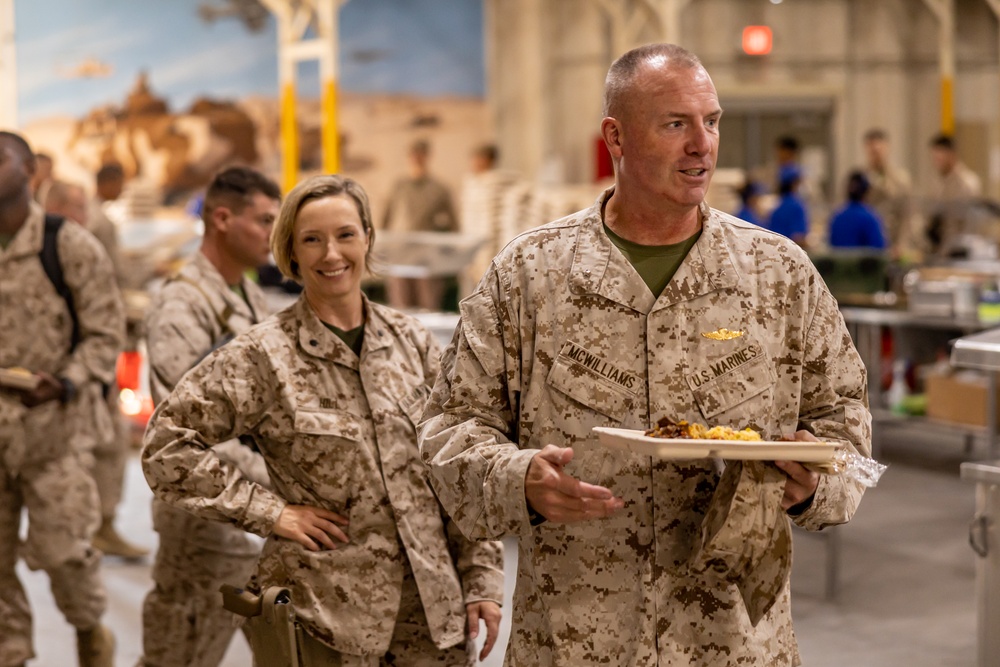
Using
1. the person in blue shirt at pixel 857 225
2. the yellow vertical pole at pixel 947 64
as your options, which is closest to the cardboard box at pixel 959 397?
the person in blue shirt at pixel 857 225

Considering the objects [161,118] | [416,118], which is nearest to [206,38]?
[161,118]

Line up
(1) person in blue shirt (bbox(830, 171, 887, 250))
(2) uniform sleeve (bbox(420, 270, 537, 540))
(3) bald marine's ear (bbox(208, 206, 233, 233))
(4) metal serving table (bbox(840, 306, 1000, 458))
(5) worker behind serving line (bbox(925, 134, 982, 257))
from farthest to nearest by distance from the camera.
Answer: (5) worker behind serving line (bbox(925, 134, 982, 257)) < (1) person in blue shirt (bbox(830, 171, 887, 250)) < (4) metal serving table (bbox(840, 306, 1000, 458)) < (3) bald marine's ear (bbox(208, 206, 233, 233)) < (2) uniform sleeve (bbox(420, 270, 537, 540))

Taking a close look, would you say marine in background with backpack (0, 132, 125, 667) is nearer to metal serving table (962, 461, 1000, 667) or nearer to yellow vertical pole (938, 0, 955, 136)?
metal serving table (962, 461, 1000, 667)

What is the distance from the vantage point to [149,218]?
13.8 meters

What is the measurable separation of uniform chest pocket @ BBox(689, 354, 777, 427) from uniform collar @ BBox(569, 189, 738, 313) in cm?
14

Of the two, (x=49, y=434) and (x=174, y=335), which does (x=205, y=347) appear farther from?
(x=49, y=434)

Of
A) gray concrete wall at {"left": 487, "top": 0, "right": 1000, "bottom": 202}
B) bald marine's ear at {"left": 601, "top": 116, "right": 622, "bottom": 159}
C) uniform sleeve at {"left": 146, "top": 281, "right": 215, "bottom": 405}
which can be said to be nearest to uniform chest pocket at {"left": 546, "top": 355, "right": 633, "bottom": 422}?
bald marine's ear at {"left": 601, "top": 116, "right": 622, "bottom": 159}

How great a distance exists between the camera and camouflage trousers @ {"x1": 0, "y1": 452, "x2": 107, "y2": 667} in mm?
4094

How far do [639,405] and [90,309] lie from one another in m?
2.57

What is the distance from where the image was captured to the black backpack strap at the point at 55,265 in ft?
13.7

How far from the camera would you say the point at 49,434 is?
418 cm

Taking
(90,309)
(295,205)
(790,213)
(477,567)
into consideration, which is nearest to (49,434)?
(90,309)

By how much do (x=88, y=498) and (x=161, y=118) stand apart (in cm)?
1222

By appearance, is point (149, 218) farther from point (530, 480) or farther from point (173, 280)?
point (530, 480)
